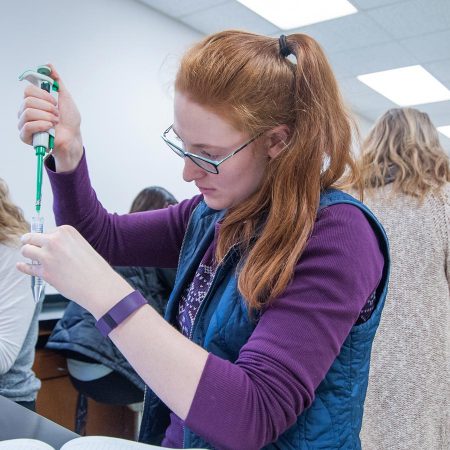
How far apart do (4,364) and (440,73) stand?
3.74 metres

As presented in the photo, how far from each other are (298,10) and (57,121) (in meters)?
2.58

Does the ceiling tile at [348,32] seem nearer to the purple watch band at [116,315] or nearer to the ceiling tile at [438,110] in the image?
the ceiling tile at [438,110]

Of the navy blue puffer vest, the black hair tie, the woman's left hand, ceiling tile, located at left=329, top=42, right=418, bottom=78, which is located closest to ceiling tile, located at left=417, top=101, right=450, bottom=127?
ceiling tile, located at left=329, top=42, right=418, bottom=78

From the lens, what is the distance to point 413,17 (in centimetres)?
313

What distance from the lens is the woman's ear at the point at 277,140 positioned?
78cm

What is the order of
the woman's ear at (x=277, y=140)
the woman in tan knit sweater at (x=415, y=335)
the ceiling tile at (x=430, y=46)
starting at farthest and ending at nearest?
the ceiling tile at (x=430, y=46), the woman in tan knit sweater at (x=415, y=335), the woman's ear at (x=277, y=140)

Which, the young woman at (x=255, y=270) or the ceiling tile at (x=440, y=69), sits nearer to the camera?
the young woman at (x=255, y=270)

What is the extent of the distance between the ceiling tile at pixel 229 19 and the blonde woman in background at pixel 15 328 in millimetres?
2078

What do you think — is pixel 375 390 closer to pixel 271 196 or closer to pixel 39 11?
pixel 271 196

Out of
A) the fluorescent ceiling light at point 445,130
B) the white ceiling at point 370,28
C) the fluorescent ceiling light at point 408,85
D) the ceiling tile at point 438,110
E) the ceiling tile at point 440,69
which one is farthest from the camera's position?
the fluorescent ceiling light at point 445,130

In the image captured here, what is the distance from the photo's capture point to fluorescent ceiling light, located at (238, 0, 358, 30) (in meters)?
3.03

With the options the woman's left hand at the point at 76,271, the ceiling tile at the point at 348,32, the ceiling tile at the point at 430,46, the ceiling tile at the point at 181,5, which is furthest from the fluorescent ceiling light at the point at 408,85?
the woman's left hand at the point at 76,271

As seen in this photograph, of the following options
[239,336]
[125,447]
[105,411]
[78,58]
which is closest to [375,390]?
[239,336]

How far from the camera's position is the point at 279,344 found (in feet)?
2.02
